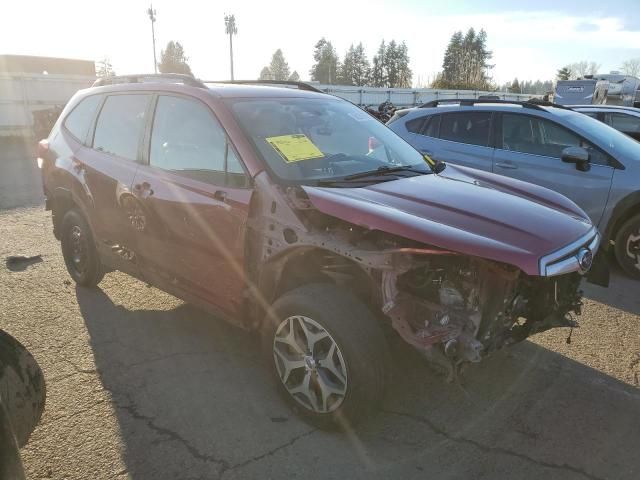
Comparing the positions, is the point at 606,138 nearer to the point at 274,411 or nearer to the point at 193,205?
the point at 193,205

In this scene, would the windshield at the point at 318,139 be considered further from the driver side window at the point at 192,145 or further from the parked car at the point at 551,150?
the parked car at the point at 551,150

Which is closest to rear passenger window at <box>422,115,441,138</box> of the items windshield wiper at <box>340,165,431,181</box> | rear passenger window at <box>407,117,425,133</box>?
rear passenger window at <box>407,117,425,133</box>

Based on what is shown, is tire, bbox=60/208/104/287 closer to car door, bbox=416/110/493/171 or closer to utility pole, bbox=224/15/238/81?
car door, bbox=416/110/493/171

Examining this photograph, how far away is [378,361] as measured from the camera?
2600mm

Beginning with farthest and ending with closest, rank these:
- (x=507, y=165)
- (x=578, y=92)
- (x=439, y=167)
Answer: (x=578, y=92) < (x=507, y=165) < (x=439, y=167)

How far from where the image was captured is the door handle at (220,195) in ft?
10.3

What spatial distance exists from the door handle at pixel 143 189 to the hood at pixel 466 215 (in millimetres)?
1327

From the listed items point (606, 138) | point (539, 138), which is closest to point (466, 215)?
point (539, 138)

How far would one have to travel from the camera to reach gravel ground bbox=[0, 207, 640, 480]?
2582 millimetres

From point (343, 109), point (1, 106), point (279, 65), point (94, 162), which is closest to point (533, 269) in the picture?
point (343, 109)

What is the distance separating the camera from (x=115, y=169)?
13.0ft

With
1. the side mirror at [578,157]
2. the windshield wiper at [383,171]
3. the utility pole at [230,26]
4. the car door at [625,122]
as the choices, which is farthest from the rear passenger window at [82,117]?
the utility pole at [230,26]

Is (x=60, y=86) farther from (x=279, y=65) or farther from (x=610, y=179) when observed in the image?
(x=279, y=65)

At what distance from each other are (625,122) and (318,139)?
7.22 meters
